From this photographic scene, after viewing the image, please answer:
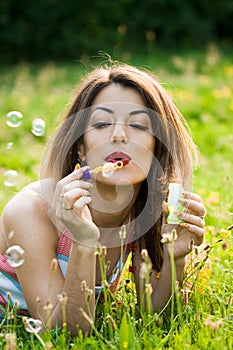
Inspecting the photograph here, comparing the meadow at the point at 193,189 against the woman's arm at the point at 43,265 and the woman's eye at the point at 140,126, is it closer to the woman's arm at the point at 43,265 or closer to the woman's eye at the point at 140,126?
the woman's arm at the point at 43,265

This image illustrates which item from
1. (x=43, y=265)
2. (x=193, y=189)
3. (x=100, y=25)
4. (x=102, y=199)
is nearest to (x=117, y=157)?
(x=102, y=199)

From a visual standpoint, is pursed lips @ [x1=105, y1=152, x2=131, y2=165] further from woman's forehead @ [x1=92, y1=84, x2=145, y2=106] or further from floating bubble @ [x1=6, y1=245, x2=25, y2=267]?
floating bubble @ [x1=6, y1=245, x2=25, y2=267]

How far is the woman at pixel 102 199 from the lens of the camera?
192 centimetres

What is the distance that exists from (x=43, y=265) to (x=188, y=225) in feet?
1.46

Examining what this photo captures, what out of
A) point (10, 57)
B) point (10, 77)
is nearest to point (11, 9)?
point (10, 57)

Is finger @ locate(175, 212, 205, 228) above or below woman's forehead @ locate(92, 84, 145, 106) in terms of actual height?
below

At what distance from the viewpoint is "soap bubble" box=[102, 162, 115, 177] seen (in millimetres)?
1974

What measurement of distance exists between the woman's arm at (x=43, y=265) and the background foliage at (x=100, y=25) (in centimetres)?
1231

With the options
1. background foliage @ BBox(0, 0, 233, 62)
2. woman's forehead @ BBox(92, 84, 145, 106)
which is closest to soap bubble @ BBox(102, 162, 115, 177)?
woman's forehead @ BBox(92, 84, 145, 106)

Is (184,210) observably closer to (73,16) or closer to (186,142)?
(186,142)

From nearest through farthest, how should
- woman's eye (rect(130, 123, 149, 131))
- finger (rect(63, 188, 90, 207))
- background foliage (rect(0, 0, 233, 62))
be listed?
1. finger (rect(63, 188, 90, 207))
2. woman's eye (rect(130, 123, 149, 131))
3. background foliage (rect(0, 0, 233, 62))

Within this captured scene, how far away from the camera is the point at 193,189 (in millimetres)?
3369

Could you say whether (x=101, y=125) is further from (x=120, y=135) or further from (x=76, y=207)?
(x=76, y=207)

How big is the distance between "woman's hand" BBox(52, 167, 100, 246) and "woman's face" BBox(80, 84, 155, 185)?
17 centimetres
